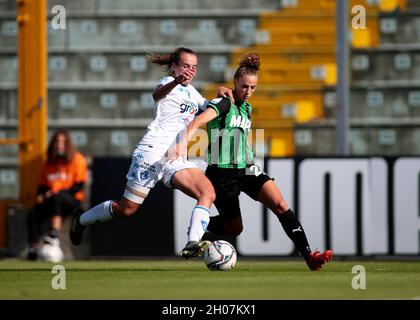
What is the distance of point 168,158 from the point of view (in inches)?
368

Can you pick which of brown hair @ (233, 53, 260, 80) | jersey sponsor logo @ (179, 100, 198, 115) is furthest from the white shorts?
brown hair @ (233, 53, 260, 80)

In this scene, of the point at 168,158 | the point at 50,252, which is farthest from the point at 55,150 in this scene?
the point at 168,158

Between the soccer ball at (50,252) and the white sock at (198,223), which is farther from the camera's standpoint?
the soccer ball at (50,252)

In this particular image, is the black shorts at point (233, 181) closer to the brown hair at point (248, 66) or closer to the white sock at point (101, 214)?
the brown hair at point (248, 66)

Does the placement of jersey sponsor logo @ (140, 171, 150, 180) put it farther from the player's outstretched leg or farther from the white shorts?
the player's outstretched leg

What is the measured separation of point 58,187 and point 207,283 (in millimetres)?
5647

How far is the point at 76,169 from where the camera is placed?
1318 cm

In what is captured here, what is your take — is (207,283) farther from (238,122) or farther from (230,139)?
(238,122)

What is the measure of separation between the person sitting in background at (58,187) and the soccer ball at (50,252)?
0.09 m

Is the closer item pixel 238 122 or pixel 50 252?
pixel 238 122

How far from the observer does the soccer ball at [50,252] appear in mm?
12812

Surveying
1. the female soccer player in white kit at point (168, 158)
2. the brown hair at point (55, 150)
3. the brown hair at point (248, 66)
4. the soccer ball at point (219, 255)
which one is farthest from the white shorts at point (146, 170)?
the brown hair at point (55, 150)
